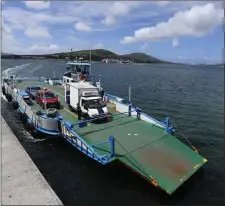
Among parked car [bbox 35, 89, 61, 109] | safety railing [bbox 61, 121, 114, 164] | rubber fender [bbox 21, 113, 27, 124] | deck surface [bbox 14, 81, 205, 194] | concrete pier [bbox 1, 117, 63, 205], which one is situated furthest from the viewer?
rubber fender [bbox 21, 113, 27, 124]

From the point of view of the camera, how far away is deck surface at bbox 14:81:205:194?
1484cm

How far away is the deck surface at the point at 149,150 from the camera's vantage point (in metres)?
14.8

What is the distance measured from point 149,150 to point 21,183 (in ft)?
27.1

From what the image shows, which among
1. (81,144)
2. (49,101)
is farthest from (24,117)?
(81,144)

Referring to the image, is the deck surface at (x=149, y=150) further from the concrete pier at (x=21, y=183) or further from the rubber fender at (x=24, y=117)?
the rubber fender at (x=24, y=117)

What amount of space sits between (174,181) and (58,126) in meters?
10.4

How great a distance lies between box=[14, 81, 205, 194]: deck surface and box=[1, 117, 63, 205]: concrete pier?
4564mm

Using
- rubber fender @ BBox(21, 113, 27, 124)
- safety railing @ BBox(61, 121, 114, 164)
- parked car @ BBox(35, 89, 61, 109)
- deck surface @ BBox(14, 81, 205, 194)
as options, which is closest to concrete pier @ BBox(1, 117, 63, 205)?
safety railing @ BBox(61, 121, 114, 164)

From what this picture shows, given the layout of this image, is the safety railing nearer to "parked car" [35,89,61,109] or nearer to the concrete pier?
the concrete pier

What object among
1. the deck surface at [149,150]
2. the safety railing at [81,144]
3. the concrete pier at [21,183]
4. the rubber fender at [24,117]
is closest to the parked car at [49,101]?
the rubber fender at [24,117]

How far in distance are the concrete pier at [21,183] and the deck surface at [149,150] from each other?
4564mm

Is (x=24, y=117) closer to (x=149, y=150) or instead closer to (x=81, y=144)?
(x=81, y=144)

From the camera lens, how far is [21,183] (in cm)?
1306

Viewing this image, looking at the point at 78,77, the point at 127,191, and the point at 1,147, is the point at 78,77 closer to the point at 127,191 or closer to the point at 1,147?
the point at 1,147
